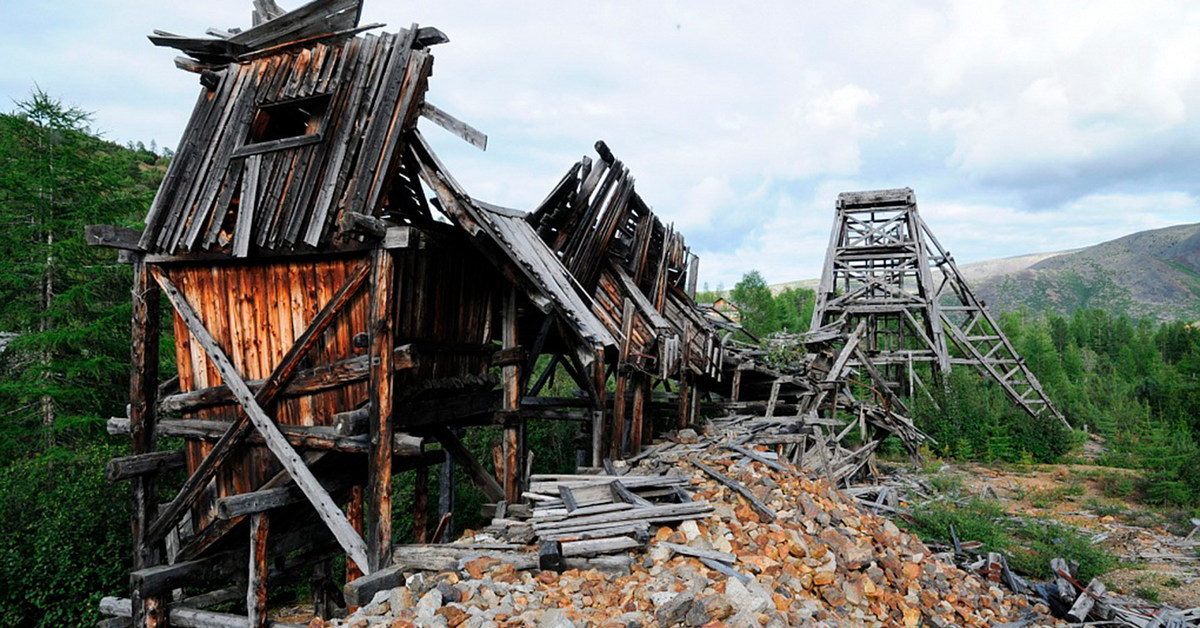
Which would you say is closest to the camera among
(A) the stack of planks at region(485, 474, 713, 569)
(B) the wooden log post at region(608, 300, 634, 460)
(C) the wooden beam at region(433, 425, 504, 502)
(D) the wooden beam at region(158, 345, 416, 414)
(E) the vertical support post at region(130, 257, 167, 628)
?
(A) the stack of planks at region(485, 474, 713, 569)

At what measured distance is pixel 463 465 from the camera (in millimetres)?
8641

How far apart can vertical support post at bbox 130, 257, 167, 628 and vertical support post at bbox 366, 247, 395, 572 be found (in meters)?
3.40

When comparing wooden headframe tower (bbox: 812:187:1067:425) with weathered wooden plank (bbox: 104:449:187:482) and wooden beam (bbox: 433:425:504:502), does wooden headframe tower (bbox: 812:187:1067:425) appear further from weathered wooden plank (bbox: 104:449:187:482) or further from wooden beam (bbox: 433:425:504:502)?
weathered wooden plank (bbox: 104:449:187:482)

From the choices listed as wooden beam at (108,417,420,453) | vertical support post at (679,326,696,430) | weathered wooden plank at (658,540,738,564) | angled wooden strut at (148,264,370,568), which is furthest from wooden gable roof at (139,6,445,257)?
vertical support post at (679,326,696,430)

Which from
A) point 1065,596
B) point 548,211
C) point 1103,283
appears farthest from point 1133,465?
point 1103,283

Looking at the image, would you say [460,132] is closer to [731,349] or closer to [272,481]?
[272,481]

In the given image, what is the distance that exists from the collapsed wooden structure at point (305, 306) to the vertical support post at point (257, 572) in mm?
22

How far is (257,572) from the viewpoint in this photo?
6840 millimetres

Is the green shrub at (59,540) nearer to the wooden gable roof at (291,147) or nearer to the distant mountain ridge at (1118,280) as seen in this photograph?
the wooden gable roof at (291,147)

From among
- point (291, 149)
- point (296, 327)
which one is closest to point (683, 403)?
A: point (296, 327)

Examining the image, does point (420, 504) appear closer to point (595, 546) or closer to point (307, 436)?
point (307, 436)

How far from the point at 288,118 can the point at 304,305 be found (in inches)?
118

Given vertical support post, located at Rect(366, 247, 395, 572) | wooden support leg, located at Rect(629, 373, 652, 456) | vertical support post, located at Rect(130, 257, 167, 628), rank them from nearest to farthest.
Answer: vertical support post, located at Rect(366, 247, 395, 572) → vertical support post, located at Rect(130, 257, 167, 628) → wooden support leg, located at Rect(629, 373, 652, 456)

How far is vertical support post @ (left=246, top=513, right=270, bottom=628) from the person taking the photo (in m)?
6.79
